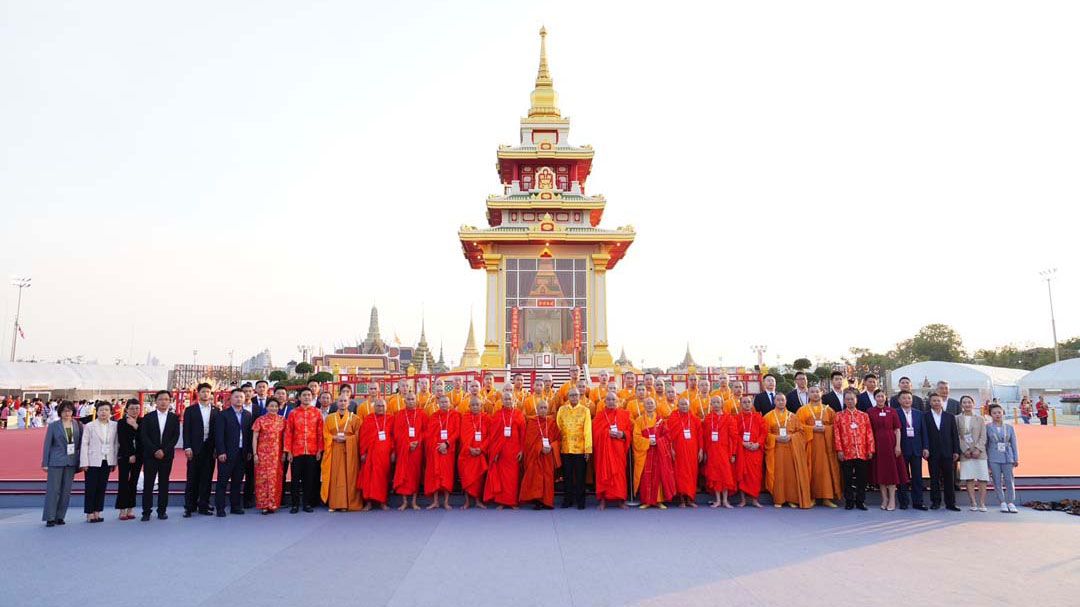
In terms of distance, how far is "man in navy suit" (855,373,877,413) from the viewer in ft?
26.8

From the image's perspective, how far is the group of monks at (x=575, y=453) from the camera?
310 inches

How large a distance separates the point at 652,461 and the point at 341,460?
12.7ft

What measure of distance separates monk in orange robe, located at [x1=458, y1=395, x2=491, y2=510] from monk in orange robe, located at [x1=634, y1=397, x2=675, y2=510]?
192cm

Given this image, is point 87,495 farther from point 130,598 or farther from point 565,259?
point 565,259

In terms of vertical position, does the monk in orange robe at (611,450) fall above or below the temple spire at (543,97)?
below

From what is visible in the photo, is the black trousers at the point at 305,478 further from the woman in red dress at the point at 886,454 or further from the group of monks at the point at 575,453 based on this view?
the woman in red dress at the point at 886,454

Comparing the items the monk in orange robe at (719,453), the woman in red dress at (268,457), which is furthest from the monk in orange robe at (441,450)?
the monk in orange robe at (719,453)

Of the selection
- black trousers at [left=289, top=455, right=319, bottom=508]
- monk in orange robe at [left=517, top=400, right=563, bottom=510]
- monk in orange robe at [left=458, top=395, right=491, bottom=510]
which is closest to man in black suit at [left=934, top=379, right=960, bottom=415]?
monk in orange robe at [left=517, top=400, right=563, bottom=510]

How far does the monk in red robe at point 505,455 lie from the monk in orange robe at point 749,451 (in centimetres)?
275

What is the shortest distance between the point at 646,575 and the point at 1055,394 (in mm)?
37347

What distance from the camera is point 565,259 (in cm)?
2367

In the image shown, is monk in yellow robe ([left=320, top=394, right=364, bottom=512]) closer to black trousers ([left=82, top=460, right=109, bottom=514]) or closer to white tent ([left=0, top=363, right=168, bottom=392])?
black trousers ([left=82, top=460, right=109, bottom=514])

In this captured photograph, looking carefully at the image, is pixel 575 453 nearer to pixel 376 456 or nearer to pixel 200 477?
pixel 376 456

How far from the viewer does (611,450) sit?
7.90 meters
